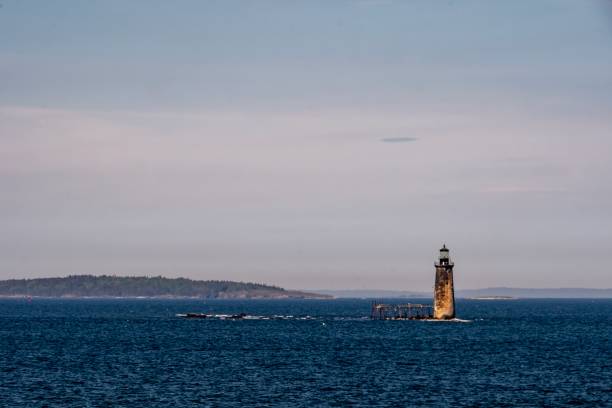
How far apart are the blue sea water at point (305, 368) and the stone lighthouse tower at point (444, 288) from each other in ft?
22.6

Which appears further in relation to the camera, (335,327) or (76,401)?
(335,327)

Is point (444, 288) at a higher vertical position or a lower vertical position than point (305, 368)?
higher

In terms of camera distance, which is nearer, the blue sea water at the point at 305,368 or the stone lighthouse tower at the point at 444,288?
the blue sea water at the point at 305,368

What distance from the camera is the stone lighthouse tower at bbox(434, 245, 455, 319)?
143000 mm

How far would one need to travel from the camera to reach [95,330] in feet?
504

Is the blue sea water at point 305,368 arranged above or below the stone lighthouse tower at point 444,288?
below

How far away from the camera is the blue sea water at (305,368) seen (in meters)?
68.8

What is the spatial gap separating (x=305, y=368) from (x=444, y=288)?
63069mm

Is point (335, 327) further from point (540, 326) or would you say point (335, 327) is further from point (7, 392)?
point (7, 392)

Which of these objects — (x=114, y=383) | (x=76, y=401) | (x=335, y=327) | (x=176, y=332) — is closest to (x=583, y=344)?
(x=335, y=327)

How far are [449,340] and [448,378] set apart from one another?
1683 inches

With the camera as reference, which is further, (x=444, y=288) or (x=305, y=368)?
(x=444, y=288)

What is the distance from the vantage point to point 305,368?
289ft

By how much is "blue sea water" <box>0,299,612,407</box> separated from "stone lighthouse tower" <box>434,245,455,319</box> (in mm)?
Answer: 6893
